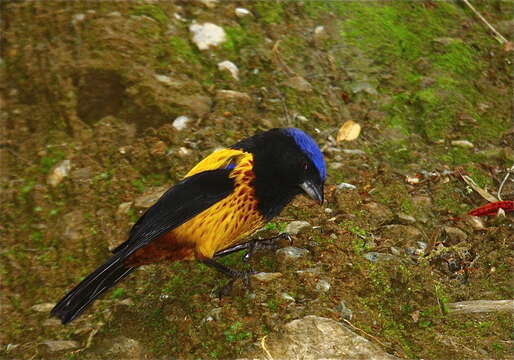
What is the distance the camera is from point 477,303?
3.64m

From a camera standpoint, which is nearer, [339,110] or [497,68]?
[339,110]

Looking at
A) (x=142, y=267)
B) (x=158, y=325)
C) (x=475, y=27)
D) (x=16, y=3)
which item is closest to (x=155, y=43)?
(x=16, y=3)

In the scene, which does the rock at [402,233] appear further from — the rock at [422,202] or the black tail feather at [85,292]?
the black tail feather at [85,292]

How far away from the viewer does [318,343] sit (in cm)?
331

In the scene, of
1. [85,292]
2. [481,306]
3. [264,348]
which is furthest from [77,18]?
[481,306]

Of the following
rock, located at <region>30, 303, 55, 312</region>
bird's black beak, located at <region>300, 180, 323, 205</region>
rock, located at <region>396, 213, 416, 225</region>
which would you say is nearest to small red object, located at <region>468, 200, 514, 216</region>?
rock, located at <region>396, 213, 416, 225</region>

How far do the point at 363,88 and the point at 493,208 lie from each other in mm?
1944

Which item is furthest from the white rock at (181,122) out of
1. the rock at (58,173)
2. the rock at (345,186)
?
the rock at (345,186)

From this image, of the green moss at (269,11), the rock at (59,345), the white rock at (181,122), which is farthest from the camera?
the green moss at (269,11)

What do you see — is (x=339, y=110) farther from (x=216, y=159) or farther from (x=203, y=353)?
(x=203, y=353)

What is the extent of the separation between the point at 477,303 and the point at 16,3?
5113 mm

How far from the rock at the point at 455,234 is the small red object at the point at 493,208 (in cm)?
25

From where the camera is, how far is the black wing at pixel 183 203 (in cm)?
382

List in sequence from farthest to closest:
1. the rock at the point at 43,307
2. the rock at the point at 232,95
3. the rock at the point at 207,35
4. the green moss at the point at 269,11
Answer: the green moss at the point at 269,11 → the rock at the point at 207,35 → the rock at the point at 232,95 → the rock at the point at 43,307
